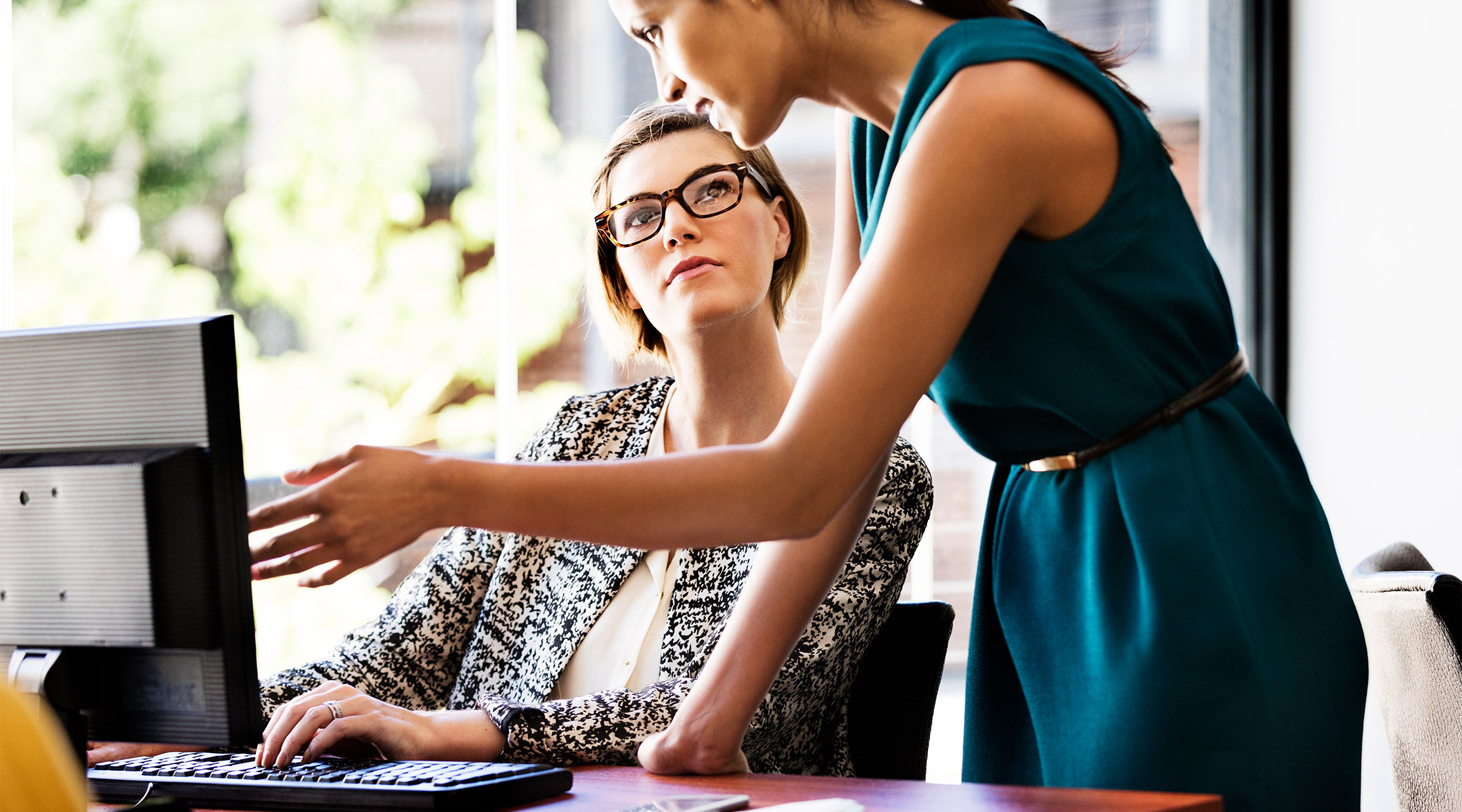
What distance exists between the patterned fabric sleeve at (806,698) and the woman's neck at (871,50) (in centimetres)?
56

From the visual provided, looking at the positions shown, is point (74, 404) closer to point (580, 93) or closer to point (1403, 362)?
point (1403, 362)

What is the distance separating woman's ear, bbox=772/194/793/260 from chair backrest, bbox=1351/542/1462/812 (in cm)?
84

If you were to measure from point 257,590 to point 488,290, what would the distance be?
3.14 ft

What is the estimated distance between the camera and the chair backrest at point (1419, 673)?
4.22 ft

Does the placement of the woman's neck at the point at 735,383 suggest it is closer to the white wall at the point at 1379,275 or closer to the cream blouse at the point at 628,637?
the cream blouse at the point at 628,637

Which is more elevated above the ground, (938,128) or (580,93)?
(580,93)

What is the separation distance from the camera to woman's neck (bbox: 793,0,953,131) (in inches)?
39.6

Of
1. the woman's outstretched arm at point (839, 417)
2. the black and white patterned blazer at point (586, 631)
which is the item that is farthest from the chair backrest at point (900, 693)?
the woman's outstretched arm at point (839, 417)


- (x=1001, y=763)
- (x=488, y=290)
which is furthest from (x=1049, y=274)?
(x=488, y=290)

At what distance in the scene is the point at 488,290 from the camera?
3387 mm

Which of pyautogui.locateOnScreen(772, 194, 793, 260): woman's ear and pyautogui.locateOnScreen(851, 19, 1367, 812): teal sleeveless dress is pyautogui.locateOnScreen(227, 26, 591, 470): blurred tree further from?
pyautogui.locateOnScreen(851, 19, 1367, 812): teal sleeveless dress

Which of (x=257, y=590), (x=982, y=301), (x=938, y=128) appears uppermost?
(x=938, y=128)

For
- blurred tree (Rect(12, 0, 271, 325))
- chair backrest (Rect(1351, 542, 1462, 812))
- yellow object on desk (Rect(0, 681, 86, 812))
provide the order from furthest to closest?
blurred tree (Rect(12, 0, 271, 325)) → chair backrest (Rect(1351, 542, 1462, 812)) → yellow object on desk (Rect(0, 681, 86, 812))

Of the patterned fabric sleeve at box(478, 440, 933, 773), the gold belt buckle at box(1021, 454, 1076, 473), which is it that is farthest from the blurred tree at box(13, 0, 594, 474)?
the gold belt buckle at box(1021, 454, 1076, 473)
